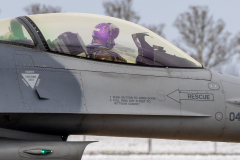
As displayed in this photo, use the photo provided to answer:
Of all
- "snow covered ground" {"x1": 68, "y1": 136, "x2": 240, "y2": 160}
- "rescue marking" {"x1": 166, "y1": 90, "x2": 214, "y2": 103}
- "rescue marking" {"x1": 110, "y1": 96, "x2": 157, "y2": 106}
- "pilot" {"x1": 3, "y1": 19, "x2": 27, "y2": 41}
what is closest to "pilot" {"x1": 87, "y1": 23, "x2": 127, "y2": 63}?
"rescue marking" {"x1": 110, "y1": 96, "x2": 157, "y2": 106}

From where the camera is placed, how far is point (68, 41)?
517cm

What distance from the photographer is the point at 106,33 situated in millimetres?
5379

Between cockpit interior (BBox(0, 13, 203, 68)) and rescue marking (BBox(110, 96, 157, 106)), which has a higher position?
cockpit interior (BBox(0, 13, 203, 68))

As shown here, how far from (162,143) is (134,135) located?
316 inches

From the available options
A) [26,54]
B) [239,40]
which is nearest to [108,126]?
[26,54]

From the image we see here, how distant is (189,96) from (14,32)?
262 centimetres

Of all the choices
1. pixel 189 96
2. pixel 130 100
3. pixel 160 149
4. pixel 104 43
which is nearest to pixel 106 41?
pixel 104 43

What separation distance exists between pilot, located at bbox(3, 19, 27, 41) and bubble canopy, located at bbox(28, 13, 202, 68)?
0.78ft

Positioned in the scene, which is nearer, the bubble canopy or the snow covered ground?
the bubble canopy

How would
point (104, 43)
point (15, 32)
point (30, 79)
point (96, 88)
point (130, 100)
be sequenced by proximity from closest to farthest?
point (30, 79) < point (96, 88) < point (130, 100) < point (15, 32) < point (104, 43)

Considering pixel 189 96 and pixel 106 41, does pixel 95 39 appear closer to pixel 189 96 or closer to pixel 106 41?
pixel 106 41

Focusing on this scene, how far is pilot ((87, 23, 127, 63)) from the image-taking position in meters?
5.16

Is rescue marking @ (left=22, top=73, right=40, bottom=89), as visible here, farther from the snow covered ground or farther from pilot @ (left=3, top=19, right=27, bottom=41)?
the snow covered ground

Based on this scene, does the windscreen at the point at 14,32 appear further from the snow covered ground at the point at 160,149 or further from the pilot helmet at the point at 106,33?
the snow covered ground at the point at 160,149
